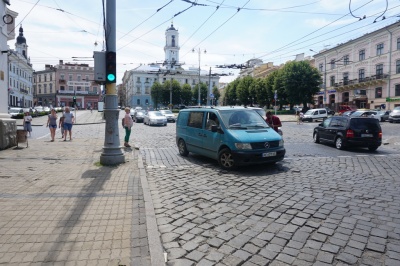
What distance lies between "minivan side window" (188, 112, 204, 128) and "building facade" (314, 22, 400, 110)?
44367mm

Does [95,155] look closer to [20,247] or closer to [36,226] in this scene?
[36,226]

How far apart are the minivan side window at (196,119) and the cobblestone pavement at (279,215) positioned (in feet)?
6.19

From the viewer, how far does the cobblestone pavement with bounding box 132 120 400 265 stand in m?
3.58

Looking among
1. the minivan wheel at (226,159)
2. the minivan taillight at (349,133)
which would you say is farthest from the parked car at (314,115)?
the minivan wheel at (226,159)

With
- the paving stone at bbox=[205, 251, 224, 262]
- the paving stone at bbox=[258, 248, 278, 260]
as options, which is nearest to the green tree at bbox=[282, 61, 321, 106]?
the paving stone at bbox=[258, 248, 278, 260]

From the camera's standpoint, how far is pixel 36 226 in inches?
168

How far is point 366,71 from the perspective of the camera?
167 ft

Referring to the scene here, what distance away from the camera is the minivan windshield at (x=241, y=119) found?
8844 mm

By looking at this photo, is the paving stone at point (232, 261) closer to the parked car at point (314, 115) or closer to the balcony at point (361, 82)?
the parked car at point (314, 115)

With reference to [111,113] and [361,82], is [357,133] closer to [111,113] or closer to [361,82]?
[111,113]

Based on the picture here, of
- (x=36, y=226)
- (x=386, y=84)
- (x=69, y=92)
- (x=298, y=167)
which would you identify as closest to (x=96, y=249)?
→ (x=36, y=226)

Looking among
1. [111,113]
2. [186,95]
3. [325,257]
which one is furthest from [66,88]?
[325,257]

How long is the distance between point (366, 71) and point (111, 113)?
2048 inches

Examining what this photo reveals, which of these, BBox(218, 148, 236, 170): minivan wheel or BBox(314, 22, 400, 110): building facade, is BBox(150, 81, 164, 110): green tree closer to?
BBox(314, 22, 400, 110): building facade
